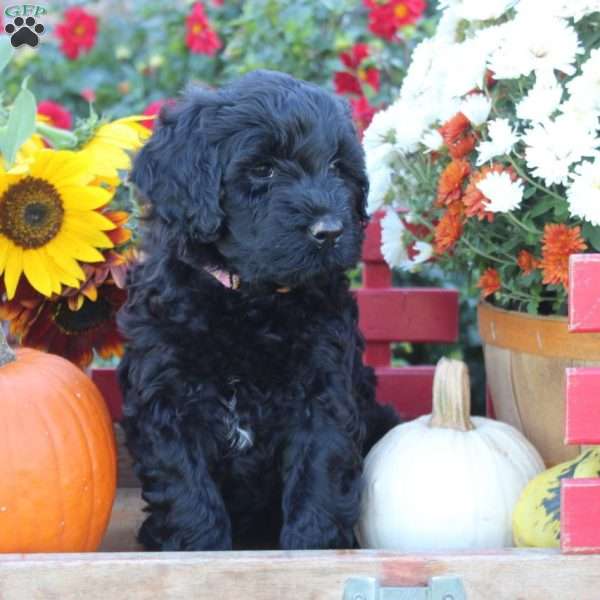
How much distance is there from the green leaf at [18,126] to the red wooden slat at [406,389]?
47.9 inches

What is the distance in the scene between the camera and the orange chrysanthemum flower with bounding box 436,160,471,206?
251 cm

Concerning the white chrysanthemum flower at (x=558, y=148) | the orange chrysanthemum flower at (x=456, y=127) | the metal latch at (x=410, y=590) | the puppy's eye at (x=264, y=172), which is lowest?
the metal latch at (x=410, y=590)

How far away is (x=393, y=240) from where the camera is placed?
→ 281 cm

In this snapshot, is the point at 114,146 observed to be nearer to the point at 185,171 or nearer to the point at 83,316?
the point at 83,316

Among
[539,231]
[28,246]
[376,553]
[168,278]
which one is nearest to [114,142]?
[28,246]

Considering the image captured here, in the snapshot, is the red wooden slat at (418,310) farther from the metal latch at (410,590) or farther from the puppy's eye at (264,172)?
the metal latch at (410,590)

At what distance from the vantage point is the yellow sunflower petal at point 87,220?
259 centimetres

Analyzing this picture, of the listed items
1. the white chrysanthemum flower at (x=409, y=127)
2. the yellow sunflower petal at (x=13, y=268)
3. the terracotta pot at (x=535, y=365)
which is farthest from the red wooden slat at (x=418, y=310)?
the yellow sunflower petal at (x=13, y=268)

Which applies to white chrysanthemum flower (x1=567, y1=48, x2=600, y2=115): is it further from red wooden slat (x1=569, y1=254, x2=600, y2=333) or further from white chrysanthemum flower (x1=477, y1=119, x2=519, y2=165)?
red wooden slat (x1=569, y1=254, x2=600, y2=333)

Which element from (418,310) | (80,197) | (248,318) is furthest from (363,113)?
(248,318)

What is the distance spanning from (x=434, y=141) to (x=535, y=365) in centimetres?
55

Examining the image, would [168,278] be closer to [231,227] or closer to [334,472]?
[231,227]

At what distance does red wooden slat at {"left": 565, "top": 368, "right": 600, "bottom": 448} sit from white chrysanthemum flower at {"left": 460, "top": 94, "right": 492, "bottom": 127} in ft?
2.72

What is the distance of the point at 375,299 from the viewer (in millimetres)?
3076
